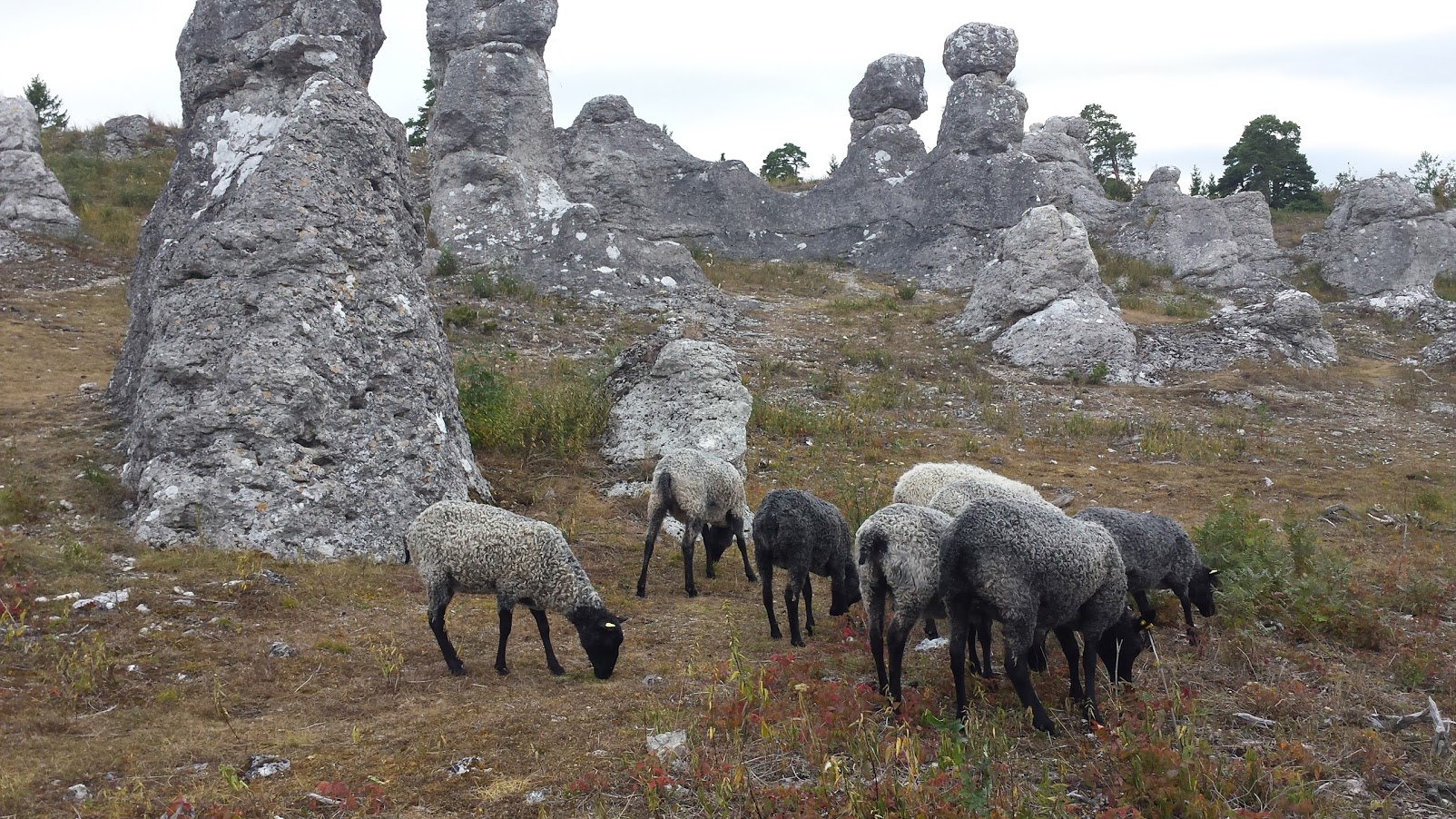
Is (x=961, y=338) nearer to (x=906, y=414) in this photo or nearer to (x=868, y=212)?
(x=906, y=414)

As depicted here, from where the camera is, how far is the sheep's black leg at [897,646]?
5.53 metres

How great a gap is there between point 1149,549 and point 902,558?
2239 mm

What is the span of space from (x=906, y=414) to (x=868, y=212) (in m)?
13.8

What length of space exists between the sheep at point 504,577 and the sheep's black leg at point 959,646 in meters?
2.08

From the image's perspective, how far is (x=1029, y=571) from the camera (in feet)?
17.1

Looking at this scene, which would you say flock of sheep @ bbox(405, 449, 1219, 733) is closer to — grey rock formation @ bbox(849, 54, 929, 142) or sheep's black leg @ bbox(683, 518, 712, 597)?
sheep's black leg @ bbox(683, 518, 712, 597)

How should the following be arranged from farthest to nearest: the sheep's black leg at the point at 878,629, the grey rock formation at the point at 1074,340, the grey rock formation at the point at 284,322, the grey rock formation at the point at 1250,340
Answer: the grey rock formation at the point at 1250,340
the grey rock formation at the point at 1074,340
the grey rock formation at the point at 284,322
the sheep's black leg at the point at 878,629

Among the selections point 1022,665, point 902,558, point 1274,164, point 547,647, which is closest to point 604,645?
point 547,647

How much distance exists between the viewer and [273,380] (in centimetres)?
823

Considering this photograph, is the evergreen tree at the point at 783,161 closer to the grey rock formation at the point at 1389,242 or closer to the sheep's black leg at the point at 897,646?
the grey rock formation at the point at 1389,242

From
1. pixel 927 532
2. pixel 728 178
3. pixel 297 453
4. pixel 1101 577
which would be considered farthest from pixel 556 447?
pixel 728 178

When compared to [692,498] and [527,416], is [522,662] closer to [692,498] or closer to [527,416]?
[692,498]

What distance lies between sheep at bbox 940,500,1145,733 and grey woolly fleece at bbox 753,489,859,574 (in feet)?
5.24

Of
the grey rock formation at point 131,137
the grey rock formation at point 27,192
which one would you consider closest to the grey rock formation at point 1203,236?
the grey rock formation at point 27,192
